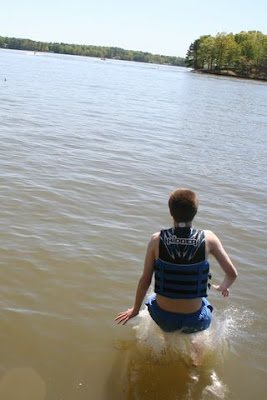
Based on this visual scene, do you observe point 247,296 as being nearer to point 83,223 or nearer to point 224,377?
point 224,377

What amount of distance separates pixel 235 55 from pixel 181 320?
121 metres

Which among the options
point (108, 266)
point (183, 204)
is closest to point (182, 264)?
point (183, 204)

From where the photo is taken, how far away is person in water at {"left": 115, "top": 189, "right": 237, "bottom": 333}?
13.3 ft

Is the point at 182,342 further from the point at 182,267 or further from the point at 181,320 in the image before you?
the point at 182,267

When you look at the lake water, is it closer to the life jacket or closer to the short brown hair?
the life jacket

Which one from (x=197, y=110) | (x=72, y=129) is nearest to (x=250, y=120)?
(x=197, y=110)

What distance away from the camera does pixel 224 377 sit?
453 cm

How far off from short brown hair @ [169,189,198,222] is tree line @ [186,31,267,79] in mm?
116173

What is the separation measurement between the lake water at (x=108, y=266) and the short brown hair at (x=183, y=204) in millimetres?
1190

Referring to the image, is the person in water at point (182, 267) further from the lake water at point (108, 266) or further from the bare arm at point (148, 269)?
the lake water at point (108, 266)

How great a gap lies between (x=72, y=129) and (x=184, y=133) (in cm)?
489

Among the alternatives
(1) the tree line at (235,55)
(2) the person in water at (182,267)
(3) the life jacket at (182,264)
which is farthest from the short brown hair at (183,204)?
(1) the tree line at (235,55)

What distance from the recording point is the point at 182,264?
4086mm

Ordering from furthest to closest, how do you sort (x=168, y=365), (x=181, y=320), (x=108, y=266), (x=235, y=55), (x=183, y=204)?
(x=235, y=55), (x=108, y=266), (x=168, y=365), (x=181, y=320), (x=183, y=204)
